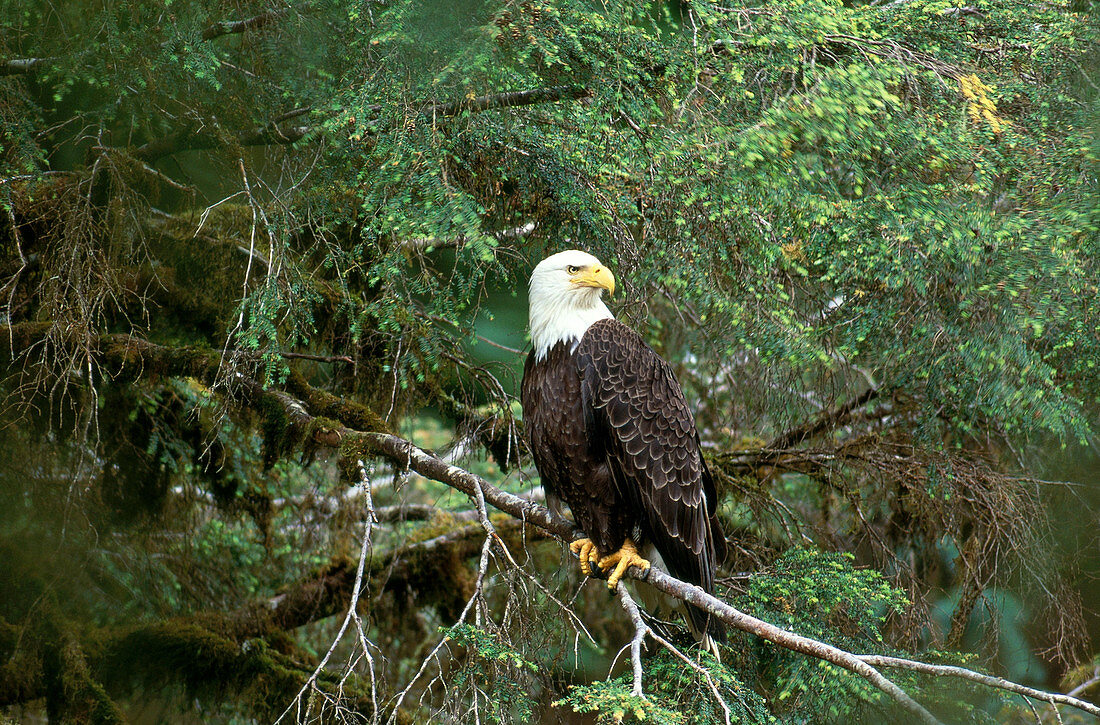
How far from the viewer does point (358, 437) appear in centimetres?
367

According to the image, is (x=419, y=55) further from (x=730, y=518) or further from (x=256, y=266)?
(x=730, y=518)

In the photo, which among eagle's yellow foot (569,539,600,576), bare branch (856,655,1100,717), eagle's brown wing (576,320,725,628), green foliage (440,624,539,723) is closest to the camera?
bare branch (856,655,1100,717)

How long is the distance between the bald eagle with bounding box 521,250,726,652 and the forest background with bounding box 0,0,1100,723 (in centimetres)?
→ 28

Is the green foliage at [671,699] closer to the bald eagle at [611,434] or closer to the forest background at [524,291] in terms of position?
the forest background at [524,291]

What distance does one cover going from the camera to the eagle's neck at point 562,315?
3.66 meters

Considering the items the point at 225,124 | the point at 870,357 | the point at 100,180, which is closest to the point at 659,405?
the point at 870,357

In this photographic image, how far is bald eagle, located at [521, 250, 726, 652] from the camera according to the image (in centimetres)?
349

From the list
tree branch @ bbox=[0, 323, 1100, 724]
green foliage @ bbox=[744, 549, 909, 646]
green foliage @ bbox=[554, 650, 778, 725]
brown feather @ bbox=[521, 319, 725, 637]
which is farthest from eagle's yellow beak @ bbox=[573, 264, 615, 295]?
green foliage @ bbox=[554, 650, 778, 725]

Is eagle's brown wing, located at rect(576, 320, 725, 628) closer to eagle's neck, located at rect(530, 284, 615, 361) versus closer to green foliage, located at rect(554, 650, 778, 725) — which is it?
eagle's neck, located at rect(530, 284, 615, 361)

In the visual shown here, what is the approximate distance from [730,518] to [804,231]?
A: 2248mm

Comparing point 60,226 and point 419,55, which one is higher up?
point 419,55

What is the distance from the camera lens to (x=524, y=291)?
17.2 ft

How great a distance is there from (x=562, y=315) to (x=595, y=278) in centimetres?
24

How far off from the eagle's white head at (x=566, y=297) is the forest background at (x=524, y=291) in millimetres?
248
